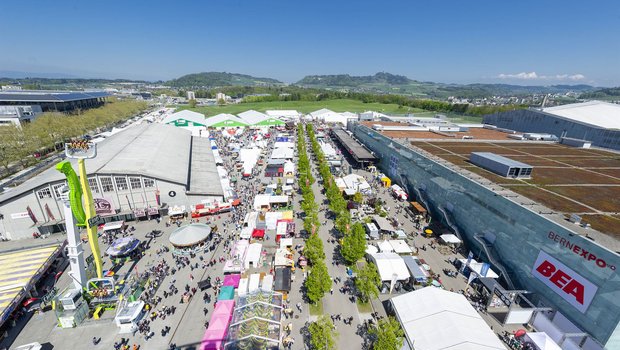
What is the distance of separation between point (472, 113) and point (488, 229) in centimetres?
13795

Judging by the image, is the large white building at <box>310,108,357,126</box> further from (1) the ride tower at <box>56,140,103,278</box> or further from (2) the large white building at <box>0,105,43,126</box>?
(1) the ride tower at <box>56,140,103,278</box>

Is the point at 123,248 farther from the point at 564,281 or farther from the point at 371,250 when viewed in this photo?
the point at 564,281

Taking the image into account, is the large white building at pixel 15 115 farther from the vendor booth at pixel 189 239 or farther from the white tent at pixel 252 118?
the vendor booth at pixel 189 239

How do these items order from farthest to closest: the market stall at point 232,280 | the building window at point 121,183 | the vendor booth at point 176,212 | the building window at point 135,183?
1. the vendor booth at point 176,212
2. the building window at point 135,183
3. the building window at point 121,183
4. the market stall at point 232,280

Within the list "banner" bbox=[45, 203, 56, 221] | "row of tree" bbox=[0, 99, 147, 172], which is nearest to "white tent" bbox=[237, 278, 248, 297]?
"banner" bbox=[45, 203, 56, 221]

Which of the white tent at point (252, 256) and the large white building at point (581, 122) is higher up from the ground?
the large white building at point (581, 122)

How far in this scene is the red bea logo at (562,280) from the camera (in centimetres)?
2103

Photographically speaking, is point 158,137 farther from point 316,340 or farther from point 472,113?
point 472,113

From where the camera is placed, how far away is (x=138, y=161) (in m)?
42.6

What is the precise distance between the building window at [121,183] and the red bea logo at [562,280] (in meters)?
52.6

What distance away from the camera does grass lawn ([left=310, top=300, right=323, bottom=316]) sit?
24.8m

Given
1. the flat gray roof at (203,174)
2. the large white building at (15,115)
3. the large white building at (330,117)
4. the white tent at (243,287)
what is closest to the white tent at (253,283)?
the white tent at (243,287)

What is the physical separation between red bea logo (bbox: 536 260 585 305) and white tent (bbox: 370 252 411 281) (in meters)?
12.1

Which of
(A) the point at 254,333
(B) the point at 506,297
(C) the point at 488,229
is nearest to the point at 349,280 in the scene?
(A) the point at 254,333
